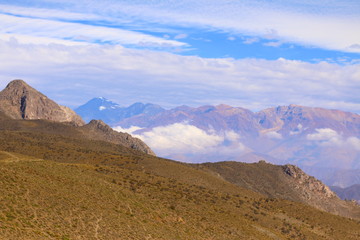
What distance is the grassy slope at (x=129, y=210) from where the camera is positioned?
2055 inches

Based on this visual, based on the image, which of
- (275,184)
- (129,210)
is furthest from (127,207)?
(275,184)

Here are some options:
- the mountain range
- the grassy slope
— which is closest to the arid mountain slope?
the mountain range

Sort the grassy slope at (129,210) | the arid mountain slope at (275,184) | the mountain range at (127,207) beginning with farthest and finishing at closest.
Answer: the arid mountain slope at (275,184)
the mountain range at (127,207)
the grassy slope at (129,210)

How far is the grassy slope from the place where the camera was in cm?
5218

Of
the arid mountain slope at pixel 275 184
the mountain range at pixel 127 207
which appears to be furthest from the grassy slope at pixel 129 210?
the arid mountain slope at pixel 275 184

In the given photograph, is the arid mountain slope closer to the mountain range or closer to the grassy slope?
the mountain range

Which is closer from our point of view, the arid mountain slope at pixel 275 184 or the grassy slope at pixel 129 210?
the grassy slope at pixel 129 210

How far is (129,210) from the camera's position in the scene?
65.4 m

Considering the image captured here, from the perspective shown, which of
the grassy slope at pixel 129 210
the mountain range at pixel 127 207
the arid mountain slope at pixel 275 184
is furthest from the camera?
the arid mountain slope at pixel 275 184

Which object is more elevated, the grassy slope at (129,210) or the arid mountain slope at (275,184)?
the arid mountain slope at (275,184)

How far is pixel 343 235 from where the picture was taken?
89.9 m

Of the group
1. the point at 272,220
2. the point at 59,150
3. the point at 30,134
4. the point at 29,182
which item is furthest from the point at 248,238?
the point at 30,134

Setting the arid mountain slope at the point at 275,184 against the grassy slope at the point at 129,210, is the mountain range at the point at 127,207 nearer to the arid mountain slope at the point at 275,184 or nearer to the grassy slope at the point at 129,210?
the grassy slope at the point at 129,210

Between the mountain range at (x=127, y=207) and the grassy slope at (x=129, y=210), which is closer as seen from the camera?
the grassy slope at (x=129, y=210)
